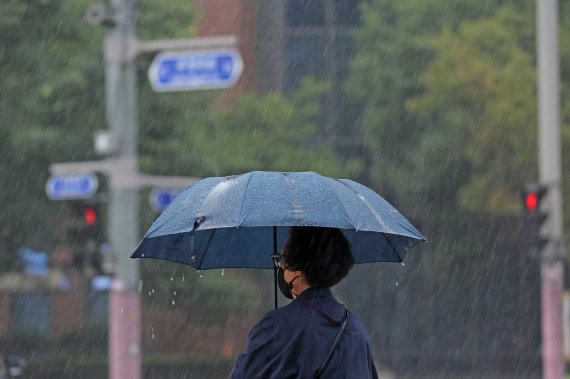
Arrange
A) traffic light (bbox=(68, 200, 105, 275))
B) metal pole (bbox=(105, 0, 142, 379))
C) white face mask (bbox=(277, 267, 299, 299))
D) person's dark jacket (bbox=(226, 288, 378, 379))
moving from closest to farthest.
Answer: person's dark jacket (bbox=(226, 288, 378, 379)) → white face mask (bbox=(277, 267, 299, 299)) → metal pole (bbox=(105, 0, 142, 379)) → traffic light (bbox=(68, 200, 105, 275))

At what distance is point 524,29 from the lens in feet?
97.5

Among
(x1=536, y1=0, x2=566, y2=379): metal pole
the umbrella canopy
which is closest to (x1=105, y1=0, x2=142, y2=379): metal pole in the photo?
(x1=536, y1=0, x2=566, y2=379): metal pole

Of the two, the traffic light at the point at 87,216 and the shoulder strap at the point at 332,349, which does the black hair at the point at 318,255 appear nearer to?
the shoulder strap at the point at 332,349

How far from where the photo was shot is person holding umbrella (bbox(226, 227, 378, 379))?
3.99 m

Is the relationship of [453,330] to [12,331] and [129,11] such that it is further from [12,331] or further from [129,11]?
[129,11]

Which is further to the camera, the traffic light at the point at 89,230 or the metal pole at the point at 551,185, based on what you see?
the traffic light at the point at 89,230

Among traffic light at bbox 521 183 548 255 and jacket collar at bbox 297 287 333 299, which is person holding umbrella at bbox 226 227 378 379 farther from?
traffic light at bbox 521 183 548 255

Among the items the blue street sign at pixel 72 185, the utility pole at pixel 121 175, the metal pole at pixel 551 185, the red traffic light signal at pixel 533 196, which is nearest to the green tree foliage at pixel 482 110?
the metal pole at pixel 551 185

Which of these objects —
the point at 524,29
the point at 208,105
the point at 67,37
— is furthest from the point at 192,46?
the point at 524,29

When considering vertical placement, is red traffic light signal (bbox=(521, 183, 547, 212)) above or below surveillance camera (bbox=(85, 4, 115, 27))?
below

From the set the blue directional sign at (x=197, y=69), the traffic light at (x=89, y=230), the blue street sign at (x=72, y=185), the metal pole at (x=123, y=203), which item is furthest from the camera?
the traffic light at (x=89, y=230)

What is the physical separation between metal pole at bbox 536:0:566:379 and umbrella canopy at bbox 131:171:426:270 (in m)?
14.6

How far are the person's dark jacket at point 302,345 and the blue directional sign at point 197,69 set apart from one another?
12.2m

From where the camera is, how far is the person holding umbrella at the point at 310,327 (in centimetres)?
399
